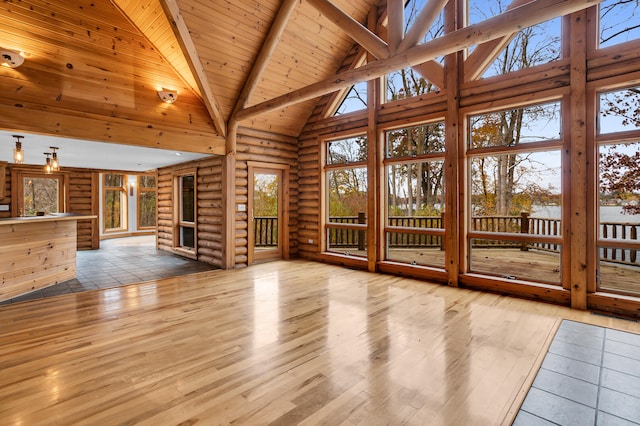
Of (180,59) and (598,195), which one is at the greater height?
(180,59)

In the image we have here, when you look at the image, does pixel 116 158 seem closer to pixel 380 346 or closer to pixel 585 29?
pixel 380 346

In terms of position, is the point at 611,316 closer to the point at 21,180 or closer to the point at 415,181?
the point at 415,181

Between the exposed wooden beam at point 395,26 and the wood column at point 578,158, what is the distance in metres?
2.30

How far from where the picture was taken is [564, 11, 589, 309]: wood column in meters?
4.02

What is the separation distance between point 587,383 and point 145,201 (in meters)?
13.9

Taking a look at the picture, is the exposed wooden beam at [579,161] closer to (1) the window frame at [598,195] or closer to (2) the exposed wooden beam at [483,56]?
(1) the window frame at [598,195]

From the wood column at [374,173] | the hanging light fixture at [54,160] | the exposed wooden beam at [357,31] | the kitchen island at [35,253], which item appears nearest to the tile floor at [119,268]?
the kitchen island at [35,253]

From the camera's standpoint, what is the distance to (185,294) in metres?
4.66

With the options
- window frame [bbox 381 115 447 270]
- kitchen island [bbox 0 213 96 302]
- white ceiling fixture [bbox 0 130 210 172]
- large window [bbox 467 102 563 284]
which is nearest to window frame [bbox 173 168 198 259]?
white ceiling fixture [bbox 0 130 210 172]

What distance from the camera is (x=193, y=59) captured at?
5.00m

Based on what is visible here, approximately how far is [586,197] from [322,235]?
4.70 m

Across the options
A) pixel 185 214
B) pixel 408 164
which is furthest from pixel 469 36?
pixel 185 214

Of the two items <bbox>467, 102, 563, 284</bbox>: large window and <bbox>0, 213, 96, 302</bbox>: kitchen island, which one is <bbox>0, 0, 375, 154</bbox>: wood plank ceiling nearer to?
<bbox>0, 213, 96, 302</bbox>: kitchen island

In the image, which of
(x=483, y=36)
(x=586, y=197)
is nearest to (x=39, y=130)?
(x=483, y=36)
